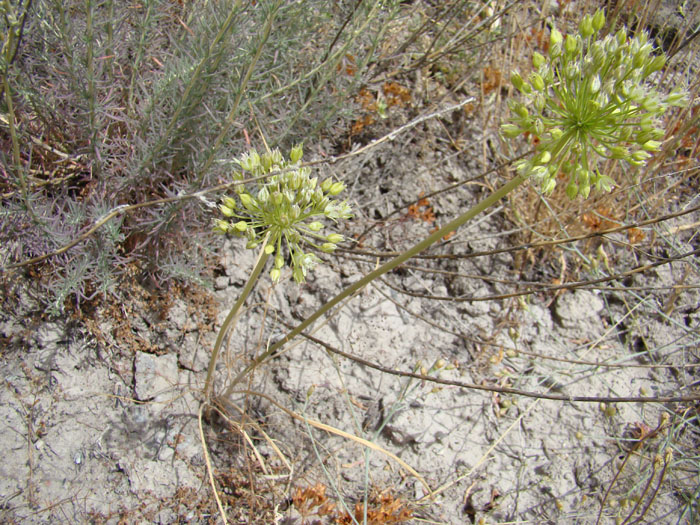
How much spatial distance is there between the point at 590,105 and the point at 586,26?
374 millimetres

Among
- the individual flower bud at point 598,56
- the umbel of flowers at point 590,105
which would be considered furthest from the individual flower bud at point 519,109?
the individual flower bud at point 598,56

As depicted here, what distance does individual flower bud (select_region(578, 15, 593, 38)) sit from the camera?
5.77ft

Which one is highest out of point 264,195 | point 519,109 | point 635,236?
point 519,109

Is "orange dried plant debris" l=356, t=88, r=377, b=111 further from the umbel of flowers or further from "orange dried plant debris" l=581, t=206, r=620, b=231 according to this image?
the umbel of flowers

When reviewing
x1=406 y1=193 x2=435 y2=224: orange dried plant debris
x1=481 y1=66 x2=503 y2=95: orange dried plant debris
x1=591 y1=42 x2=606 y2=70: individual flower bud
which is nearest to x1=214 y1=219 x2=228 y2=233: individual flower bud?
x1=591 y1=42 x2=606 y2=70: individual flower bud

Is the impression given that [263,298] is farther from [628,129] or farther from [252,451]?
[628,129]

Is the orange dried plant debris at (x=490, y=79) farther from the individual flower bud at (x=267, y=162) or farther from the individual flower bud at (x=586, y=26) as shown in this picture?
the individual flower bud at (x=267, y=162)

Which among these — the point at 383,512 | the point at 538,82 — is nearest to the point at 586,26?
the point at 538,82

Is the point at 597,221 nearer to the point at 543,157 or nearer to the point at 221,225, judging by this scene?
the point at 543,157

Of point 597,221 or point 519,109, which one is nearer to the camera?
point 519,109

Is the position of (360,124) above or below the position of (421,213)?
above

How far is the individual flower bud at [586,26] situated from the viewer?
1.76 metres

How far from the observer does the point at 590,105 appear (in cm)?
162

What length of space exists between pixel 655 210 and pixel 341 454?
9.52 ft
